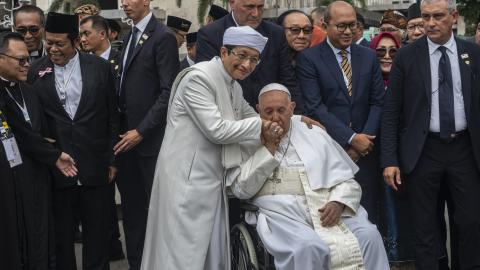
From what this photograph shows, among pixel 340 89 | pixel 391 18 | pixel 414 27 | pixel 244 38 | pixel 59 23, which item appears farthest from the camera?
pixel 391 18

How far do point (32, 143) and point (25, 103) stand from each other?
1.05ft

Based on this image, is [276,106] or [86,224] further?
[86,224]

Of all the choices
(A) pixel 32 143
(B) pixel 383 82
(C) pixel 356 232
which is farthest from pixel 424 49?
(A) pixel 32 143

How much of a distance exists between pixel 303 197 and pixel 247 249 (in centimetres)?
62

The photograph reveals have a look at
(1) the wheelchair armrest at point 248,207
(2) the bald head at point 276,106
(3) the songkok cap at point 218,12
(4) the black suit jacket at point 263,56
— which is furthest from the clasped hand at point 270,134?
(3) the songkok cap at point 218,12

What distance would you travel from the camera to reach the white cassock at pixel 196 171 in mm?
5258

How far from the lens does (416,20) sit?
7.46 metres

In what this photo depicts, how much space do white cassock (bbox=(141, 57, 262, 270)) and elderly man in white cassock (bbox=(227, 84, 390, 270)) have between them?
0.59ft

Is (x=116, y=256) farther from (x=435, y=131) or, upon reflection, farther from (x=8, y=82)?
(x=435, y=131)

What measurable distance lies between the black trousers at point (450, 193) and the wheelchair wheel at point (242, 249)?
146 cm

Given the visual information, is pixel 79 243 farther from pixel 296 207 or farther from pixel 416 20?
pixel 416 20

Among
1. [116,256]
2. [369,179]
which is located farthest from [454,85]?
[116,256]

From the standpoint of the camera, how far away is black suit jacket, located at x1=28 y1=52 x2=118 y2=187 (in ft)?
20.1

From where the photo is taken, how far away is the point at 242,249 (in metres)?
5.27
